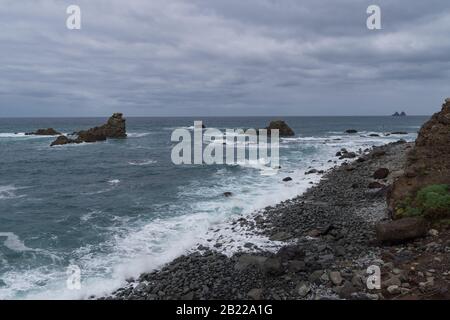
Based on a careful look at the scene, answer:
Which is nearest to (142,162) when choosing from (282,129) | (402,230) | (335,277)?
(402,230)

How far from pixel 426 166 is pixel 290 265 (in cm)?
817

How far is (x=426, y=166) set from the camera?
1628 cm

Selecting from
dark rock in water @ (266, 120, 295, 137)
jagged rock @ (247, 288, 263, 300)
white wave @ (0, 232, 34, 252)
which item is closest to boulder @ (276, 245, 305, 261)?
jagged rock @ (247, 288, 263, 300)

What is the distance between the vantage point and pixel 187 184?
3147cm

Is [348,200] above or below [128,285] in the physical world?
above

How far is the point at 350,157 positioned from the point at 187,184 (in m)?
22.0

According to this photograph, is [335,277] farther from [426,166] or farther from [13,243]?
[13,243]

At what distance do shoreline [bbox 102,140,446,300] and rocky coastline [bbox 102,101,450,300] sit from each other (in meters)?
0.03

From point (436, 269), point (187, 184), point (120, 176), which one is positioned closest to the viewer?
point (436, 269)

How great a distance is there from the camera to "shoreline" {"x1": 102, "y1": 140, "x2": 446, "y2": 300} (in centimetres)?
1145

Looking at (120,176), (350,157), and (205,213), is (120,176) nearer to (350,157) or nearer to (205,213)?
(205,213)

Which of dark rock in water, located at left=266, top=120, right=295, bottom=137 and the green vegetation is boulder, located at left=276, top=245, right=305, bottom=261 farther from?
dark rock in water, located at left=266, top=120, right=295, bottom=137
